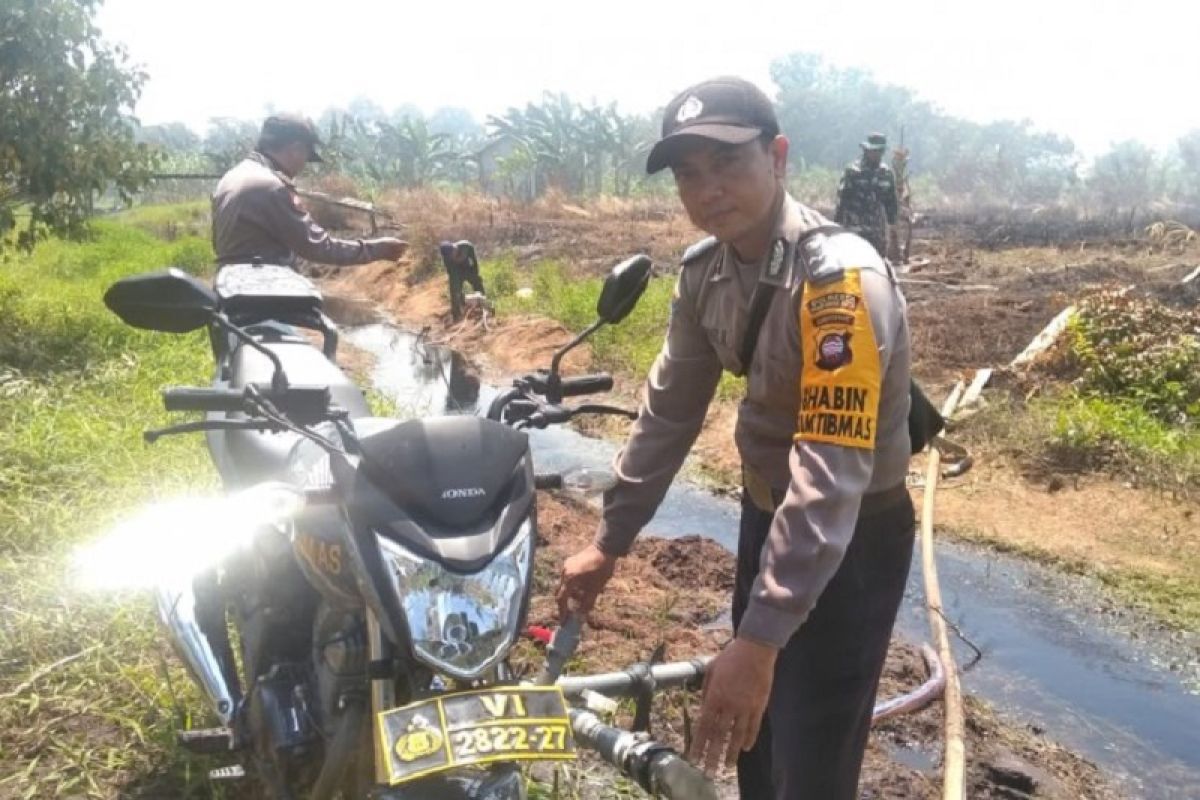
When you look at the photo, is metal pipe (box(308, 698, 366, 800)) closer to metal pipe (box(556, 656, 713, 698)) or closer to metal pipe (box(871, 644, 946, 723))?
metal pipe (box(556, 656, 713, 698))

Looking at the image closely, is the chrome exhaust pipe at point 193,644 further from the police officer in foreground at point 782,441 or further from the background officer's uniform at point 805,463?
the background officer's uniform at point 805,463

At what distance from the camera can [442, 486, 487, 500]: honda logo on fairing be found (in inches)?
71.8

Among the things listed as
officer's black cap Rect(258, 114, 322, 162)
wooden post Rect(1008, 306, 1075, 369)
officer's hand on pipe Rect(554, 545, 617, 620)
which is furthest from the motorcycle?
wooden post Rect(1008, 306, 1075, 369)

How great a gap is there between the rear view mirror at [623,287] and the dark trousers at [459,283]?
35.1 feet

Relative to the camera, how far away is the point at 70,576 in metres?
4.01

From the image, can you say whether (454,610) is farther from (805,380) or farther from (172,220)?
(172,220)

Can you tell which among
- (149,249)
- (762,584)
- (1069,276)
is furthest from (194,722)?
(149,249)

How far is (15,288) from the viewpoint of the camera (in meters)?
11.4

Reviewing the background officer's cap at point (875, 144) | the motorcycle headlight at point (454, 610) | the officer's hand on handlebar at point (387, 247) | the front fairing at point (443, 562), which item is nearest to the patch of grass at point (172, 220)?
the background officer's cap at point (875, 144)

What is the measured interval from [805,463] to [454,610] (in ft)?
2.18

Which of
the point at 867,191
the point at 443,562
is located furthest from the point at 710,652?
the point at 867,191

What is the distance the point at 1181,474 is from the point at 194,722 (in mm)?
5895

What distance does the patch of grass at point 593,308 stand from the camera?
10633mm

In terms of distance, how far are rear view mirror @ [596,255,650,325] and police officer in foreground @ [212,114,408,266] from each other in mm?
2622
